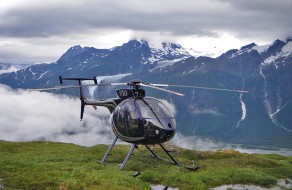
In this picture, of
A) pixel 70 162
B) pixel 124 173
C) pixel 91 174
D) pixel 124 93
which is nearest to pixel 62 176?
pixel 91 174

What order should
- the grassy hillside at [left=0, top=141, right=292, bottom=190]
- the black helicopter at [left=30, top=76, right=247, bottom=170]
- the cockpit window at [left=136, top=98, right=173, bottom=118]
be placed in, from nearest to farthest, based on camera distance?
1. the grassy hillside at [left=0, top=141, right=292, bottom=190]
2. the black helicopter at [left=30, top=76, right=247, bottom=170]
3. the cockpit window at [left=136, top=98, right=173, bottom=118]

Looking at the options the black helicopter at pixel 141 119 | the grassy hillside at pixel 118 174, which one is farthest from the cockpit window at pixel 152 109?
the grassy hillside at pixel 118 174

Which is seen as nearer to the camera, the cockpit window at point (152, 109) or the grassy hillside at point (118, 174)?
the grassy hillside at point (118, 174)

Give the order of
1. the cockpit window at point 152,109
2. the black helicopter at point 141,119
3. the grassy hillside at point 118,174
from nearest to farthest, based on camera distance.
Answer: the grassy hillside at point 118,174 → the black helicopter at point 141,119 → the cockpit window at point 152,109

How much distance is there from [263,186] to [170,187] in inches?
276

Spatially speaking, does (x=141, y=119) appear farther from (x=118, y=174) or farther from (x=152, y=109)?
(x=118, y=174)

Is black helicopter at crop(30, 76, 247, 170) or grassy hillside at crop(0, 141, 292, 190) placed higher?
black helicopter at crop(30, 76, 247, 170)

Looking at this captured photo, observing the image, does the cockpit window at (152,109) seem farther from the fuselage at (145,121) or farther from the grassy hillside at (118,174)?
the grassy hillside at (118,174)

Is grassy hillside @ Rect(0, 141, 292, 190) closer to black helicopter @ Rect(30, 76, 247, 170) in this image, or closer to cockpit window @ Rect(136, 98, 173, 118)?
black helicopter @ Rect(30, 76, 247, 170)

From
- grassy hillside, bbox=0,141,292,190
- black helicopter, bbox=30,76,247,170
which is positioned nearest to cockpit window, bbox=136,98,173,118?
black helicopter, bbox=30,76,247,170

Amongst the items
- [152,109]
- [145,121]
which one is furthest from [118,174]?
[152,109]

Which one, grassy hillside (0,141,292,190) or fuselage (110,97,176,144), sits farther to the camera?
fuselage (110,97,176,144)

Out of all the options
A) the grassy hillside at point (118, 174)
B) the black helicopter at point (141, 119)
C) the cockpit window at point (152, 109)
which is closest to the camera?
the grassy hillside at point (118, 174)

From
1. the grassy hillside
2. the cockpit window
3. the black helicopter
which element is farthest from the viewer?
the cockpit window
